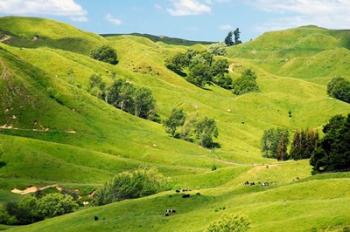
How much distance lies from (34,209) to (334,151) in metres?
61.6

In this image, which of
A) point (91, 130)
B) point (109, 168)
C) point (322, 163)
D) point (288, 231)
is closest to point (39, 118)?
point (91, 130)

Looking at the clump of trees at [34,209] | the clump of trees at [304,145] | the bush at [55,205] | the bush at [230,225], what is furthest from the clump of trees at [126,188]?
the bush at [230,225]

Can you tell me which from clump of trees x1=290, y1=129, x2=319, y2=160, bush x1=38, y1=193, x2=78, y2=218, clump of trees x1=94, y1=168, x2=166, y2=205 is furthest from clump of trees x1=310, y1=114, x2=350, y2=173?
bush x1=38, y1=193, x2=78, y2=218

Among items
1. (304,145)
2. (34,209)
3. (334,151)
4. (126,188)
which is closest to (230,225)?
(334,151)

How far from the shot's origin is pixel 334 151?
369ft

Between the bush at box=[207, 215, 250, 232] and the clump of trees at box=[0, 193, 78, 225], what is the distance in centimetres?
6475

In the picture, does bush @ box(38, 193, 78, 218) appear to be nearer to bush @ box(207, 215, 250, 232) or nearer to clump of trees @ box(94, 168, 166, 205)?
clump of trees @ box(94, 168, 166, 205)

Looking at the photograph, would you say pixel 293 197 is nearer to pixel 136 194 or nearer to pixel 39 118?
pixel 136 194

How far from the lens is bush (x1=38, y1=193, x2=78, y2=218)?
120 metres

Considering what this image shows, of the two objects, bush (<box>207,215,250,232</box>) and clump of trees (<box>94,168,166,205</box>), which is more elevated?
bush (<box>207,215,250,232</box>)

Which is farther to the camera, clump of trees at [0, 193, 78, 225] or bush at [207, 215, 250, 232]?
clump of trees at [0, 193, 78, 225]

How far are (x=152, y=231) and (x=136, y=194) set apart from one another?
4625 cm

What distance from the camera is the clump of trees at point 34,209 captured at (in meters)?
114

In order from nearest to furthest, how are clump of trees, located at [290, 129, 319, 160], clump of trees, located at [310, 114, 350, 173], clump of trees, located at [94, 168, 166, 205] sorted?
clump of trees, located at [310, 114, 350, 173] → clump of trees, located at [94, 168, 166, 205] → clump of trees, located at [290, 129, 319, 160]
